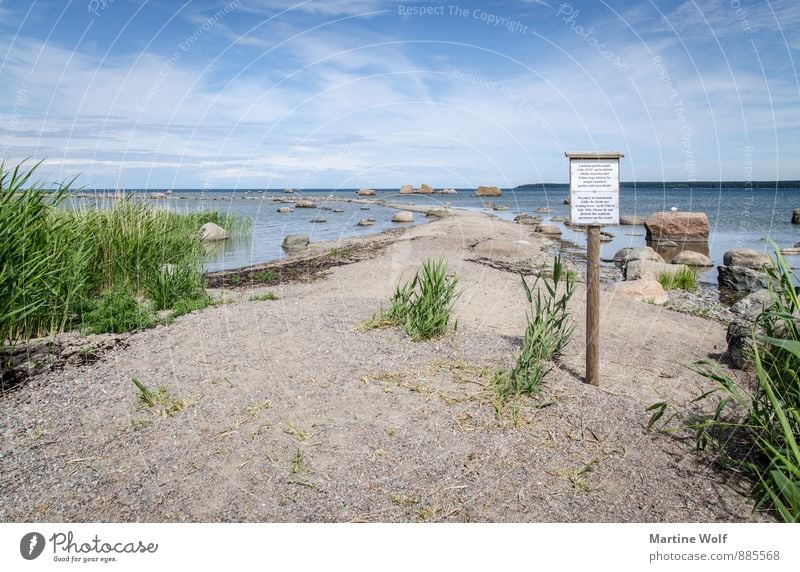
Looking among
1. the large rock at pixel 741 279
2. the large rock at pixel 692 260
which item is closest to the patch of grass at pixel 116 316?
the large rock at pixel 741 279

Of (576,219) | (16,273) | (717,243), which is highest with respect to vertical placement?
(576,219)

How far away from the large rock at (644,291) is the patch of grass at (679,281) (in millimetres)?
1680

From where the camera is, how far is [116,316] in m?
6.86

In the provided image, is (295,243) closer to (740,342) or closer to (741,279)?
(741,279)

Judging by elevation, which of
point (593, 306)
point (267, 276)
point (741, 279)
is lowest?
point (741, 279)

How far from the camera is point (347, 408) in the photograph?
177 inches

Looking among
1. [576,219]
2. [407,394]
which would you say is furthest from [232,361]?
[576,219]

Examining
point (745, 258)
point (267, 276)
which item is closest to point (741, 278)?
point (745, 258)

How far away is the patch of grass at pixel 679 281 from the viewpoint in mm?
12223

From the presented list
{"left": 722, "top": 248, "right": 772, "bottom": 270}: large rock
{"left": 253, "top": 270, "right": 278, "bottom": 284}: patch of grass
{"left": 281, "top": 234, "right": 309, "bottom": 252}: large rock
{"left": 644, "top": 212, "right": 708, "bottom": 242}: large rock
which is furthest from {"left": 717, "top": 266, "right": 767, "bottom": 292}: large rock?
{"left": 281, "top": 234, "right": 309, "bottom": 252}: large rock

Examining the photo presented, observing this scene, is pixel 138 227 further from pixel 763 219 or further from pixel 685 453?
pixel 763 219

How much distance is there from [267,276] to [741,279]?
11.1 m

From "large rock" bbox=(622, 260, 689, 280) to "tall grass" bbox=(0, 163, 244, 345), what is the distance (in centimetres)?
1001

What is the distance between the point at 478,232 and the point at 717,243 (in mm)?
9802
